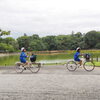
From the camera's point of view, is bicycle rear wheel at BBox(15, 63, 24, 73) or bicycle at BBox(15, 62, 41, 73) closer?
bicycle at BBox(15, 62, 41, 73)

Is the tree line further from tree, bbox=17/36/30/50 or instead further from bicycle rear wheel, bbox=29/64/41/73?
bicycle rear wheel, bbox=29/64/41/73

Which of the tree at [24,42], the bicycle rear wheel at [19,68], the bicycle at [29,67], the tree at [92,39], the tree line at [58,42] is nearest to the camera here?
the bicycle at [29,67]

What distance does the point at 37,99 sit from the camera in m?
5.62

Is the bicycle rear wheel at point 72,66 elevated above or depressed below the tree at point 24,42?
below

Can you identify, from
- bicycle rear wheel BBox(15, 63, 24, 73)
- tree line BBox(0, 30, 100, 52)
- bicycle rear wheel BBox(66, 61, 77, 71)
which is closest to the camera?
bicycle rear wheel BBox(15, 63, 24, 73)

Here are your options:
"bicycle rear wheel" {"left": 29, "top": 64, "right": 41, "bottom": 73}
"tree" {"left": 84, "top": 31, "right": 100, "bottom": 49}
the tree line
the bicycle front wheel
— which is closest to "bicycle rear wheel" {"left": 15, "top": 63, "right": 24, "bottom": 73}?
"bicycle rear wheel" {"left": 29, "top": 64, "right": 41, "bottom": 73}

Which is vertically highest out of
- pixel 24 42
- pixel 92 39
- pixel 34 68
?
pixel 92 39

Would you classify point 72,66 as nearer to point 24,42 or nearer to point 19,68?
point 19,68

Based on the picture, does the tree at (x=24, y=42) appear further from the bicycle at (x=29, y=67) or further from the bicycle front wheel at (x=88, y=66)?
the bicycle front wheel at (x=88, y=66)

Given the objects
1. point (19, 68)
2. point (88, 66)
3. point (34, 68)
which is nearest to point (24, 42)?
point (19, 68)

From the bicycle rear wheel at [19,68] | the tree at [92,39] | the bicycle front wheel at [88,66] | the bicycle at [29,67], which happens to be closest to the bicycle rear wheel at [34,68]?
the bicycle at [29,67]

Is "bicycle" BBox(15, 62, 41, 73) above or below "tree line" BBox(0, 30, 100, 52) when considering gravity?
below

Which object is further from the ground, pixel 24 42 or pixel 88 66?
pixel 24 42

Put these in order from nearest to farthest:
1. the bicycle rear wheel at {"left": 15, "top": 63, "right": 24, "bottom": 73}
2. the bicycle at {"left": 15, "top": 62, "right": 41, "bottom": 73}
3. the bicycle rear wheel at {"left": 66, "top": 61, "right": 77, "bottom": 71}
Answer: the bicycle at {"left": 15, "top": 62, "right": 41, "bottom": 73} → the bicycle rear wheel at {"left": 15, "top": 63, "right": 24, "bottom": 73} → the bicycle rear wheel at {"left": 66, "top": 61, "right": 77, "bottom": 71}
